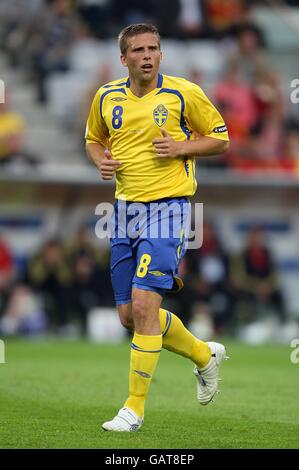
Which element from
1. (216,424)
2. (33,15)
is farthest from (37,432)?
(33,15)

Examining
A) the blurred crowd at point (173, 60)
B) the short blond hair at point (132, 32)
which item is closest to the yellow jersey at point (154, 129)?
the short blond hair at point (132, 32)

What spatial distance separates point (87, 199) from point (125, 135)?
1143cm

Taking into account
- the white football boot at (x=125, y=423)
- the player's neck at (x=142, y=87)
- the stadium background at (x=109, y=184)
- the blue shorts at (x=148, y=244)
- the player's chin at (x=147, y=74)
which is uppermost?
the stadium background at (x=109, y=184)

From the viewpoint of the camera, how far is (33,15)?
20.5 m

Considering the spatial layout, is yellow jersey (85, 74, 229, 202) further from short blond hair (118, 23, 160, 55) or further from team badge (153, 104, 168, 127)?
short blond hair (118, 23, 160, 55)

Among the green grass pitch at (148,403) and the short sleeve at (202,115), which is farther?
the short sleeve at (202,115)

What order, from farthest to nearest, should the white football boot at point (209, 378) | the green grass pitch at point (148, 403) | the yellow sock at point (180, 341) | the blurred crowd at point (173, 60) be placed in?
the blurred crowd at point (173, 60) → the white football boot at point (209, 378) → the yellow sock at point (180, 341) → the green grass pitch at point (148, 403)

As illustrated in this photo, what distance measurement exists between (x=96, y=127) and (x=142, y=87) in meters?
0.56

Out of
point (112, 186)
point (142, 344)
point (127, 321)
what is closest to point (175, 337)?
point (127, 321)

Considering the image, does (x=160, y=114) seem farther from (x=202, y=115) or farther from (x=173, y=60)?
(x=173, y=60)

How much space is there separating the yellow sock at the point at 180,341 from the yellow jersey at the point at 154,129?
87cm

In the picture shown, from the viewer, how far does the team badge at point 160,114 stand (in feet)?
26.4

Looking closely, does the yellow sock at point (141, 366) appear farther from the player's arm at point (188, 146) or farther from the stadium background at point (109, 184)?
the stadium background at point (109, 184)

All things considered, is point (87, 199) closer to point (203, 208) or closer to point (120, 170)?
point (203, 208)
